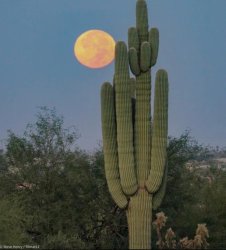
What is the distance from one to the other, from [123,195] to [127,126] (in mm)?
1820

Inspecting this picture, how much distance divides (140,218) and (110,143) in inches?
82.9

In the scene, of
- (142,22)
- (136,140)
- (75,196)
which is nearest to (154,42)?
(142,22)

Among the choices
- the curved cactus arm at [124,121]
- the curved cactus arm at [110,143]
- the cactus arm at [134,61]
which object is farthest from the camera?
the cactus arm at [134,61]

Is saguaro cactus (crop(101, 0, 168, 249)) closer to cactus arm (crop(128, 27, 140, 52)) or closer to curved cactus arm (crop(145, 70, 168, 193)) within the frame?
curved cactus arm (crop(145, 70, 168, 193))

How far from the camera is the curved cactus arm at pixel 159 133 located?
12391 mm

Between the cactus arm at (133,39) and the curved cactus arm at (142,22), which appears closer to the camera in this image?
the cactus arm at (133,39)

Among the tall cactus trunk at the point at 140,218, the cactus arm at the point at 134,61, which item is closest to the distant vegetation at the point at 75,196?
the tall cactus trunk at the point at 140,218

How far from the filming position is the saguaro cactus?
12398 mm

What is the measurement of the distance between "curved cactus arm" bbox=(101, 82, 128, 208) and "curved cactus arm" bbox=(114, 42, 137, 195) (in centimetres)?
27

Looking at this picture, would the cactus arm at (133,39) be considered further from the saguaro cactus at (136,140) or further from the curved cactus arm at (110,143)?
the curved cactus arm at (110,143)

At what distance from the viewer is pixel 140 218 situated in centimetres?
1250

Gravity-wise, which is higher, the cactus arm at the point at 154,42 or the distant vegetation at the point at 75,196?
the cactus arm at the point at 154,42

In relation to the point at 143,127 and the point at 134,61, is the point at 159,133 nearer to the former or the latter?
the point at 143,127

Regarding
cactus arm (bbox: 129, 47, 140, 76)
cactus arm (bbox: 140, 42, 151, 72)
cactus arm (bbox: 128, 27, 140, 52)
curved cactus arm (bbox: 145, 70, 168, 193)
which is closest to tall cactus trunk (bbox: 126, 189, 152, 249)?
curved cactus arm (bbox: 145, 70, 168, 193)
